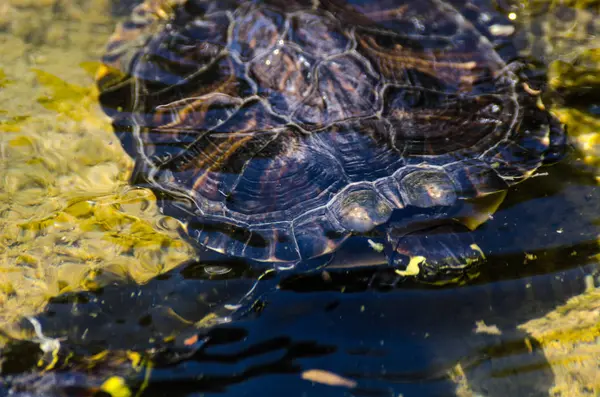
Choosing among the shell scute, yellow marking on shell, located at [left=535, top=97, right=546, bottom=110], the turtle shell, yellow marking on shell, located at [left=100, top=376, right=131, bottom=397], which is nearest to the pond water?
yellow marking on shell, located at [left=100, top=376, right=131, bottom=397]

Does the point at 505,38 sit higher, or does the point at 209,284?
the point at 505,38

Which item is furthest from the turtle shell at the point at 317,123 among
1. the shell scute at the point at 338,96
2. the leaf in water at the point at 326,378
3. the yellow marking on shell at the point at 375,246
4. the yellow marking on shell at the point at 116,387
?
the yellow marking on shell at the point at 116,387

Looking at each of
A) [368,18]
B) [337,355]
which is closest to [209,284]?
[337,355]

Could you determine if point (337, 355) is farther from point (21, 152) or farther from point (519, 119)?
point (21, 152)

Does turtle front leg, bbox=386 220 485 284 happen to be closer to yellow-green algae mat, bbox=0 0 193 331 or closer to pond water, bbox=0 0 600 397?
pond water, bbox=0 0 600 397

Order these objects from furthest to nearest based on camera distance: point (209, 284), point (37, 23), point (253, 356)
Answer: point (37, 23), point (209, 284), point (253, 356)

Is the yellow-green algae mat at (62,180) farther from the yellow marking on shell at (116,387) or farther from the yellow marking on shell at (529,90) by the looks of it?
the yellow marking on shell at (529,90)
